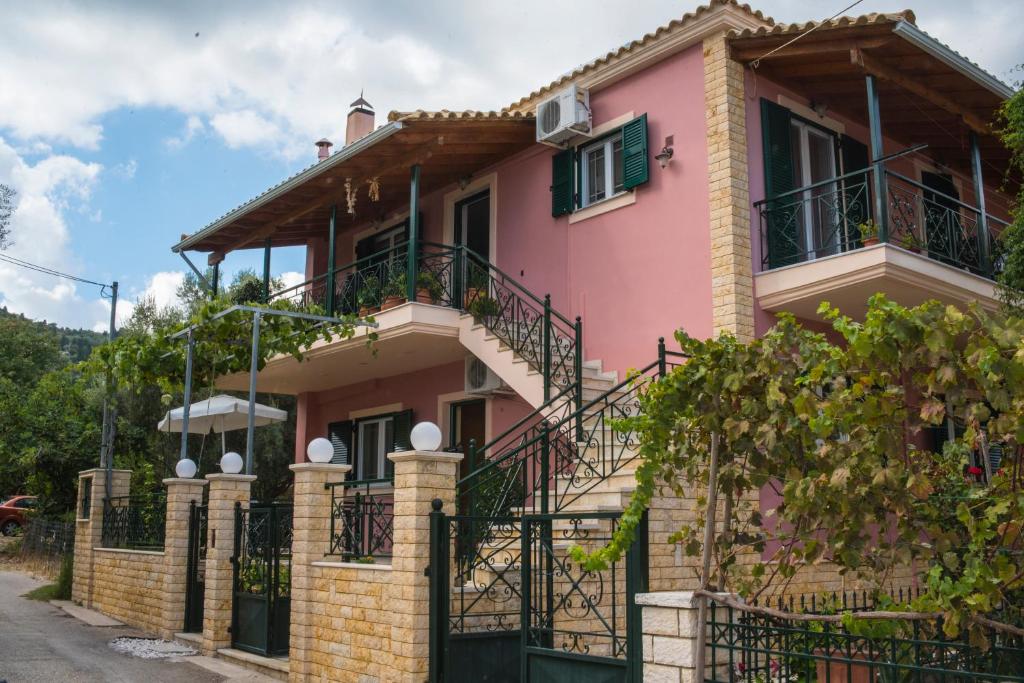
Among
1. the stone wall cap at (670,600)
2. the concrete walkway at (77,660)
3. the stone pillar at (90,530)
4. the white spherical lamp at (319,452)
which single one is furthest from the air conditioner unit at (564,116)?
the stone pillar at (90,530)

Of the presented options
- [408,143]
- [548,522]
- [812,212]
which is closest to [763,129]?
[812,212]

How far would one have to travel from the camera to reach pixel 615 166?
1226 cm

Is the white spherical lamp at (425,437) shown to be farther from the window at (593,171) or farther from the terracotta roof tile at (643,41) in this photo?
the terracotta roof tile at (643,41)

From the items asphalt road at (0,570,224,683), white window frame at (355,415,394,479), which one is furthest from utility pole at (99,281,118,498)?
white window frame at (355,415,394,479)

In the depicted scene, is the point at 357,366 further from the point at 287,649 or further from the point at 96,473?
the point at 287,649

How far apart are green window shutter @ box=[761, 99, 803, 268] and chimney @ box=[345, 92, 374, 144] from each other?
8.25 m

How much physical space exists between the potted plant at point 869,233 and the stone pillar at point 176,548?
802cm

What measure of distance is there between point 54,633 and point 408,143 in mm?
7346

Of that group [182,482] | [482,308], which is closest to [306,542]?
[182,482]

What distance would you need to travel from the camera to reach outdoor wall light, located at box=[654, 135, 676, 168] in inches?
446

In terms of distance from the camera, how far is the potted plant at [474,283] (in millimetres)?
12534

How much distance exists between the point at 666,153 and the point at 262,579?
650 centimetres

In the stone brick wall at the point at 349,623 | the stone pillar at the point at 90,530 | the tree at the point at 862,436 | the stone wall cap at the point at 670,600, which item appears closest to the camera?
the tree at the point at 862,436

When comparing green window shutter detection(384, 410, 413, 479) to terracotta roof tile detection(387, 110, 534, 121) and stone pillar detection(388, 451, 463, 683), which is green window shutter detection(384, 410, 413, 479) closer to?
terracotta roof tile detection(387, 110, 534, 121)
